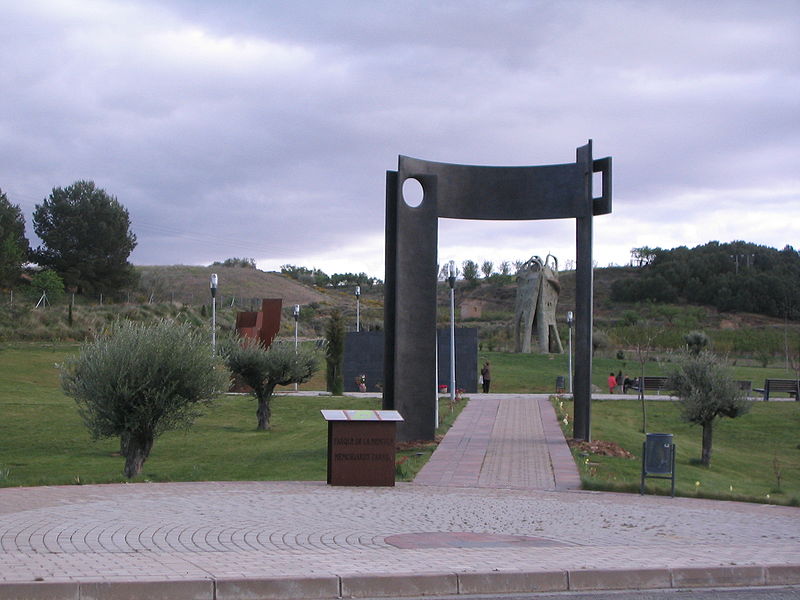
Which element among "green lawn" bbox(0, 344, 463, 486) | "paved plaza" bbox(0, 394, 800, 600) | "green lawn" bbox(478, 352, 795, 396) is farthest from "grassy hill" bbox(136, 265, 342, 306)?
"paved plaza" bbox(0, 394, 800, 600)

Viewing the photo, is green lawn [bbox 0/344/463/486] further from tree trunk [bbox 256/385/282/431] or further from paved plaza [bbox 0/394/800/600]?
paved plaza [bbox 0/394/800/600]

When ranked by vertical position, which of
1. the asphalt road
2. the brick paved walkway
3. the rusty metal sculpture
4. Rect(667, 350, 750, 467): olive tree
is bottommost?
the brick paved walkway

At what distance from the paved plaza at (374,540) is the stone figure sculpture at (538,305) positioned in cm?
3459

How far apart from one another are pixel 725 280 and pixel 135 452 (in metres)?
88.9

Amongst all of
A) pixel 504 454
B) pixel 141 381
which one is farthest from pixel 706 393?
pixel 141 381

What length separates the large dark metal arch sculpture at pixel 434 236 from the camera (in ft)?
54.3

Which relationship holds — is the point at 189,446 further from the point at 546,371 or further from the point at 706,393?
the point at 546,371

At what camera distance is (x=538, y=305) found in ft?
156

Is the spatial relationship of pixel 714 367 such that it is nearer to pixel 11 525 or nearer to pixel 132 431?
pixel 132 431

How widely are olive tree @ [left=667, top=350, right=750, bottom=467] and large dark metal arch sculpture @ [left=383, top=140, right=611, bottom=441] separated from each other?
2.83 m

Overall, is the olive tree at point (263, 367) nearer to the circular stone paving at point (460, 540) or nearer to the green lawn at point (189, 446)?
the green lawn at point (189, 446)

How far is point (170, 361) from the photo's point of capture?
45.4ft

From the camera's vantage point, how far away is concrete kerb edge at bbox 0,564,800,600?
5641 mm

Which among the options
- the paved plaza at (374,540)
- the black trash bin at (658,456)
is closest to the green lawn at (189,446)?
the paved plaza at (374,540)
